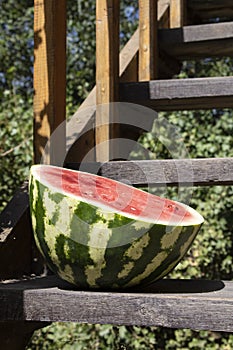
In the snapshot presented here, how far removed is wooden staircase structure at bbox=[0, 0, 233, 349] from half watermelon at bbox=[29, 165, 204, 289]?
0.06 m

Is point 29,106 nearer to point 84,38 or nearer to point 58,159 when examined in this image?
point 84,38

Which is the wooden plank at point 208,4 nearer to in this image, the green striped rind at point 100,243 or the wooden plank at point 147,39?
the wooden plank at point 147,39

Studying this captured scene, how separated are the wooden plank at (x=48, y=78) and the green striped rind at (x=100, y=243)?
0.40m

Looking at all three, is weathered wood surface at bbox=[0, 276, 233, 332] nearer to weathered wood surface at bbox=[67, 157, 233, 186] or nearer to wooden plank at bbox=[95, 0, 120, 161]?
weathered wood surface at bbox=[67, 157, 233, 186]

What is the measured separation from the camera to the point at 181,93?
2.26 m

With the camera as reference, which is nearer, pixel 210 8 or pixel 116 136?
pixel 116 136

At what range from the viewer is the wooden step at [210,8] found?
10.3ft

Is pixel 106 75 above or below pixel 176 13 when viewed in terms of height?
below

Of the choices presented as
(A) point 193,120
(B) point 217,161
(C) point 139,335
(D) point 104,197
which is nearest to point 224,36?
(B) point 217,161

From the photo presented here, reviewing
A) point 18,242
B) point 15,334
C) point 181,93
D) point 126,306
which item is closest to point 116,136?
point 181,93

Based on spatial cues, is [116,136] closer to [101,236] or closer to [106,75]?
[106,75]

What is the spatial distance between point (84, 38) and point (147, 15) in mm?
2645

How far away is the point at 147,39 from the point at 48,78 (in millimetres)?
738

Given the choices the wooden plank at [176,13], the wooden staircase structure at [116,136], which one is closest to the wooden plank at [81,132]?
the wooden staircase structure at [116,136]
